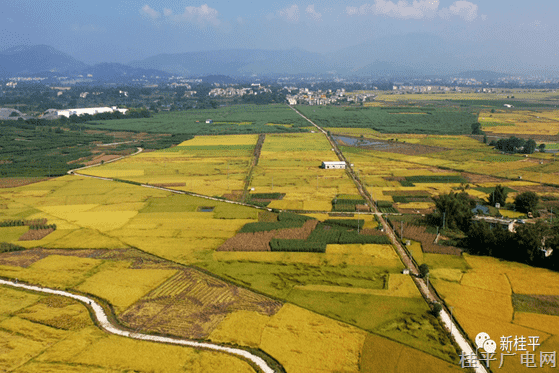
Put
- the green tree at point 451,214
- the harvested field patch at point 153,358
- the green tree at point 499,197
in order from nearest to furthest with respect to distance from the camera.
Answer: the harvested field patch at point 153,358 < the green tree at point 451,214 < the green tree at point 499,197

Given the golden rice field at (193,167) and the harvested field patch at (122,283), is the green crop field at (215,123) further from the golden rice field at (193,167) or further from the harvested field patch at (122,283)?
the harvested field patch at (122,283)

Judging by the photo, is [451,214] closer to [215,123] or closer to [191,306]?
[191,306]

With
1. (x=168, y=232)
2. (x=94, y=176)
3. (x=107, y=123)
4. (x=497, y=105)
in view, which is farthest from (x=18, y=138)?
(x=497, y=105)

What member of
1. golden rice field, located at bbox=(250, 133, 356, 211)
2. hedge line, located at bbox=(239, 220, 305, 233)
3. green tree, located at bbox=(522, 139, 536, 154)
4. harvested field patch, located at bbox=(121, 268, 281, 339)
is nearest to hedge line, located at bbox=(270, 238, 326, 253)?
hedge line, located at bbox=(239, 220, 305, 233)

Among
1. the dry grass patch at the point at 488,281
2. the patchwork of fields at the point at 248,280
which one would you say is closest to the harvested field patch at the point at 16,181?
the patchwork of fields at the point at 248,280

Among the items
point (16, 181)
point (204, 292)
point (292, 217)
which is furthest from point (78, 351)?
point (16, 181)

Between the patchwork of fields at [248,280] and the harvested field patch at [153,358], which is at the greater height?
the patchwork of fields at [248,280]

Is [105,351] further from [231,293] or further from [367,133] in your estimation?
[367,133]
